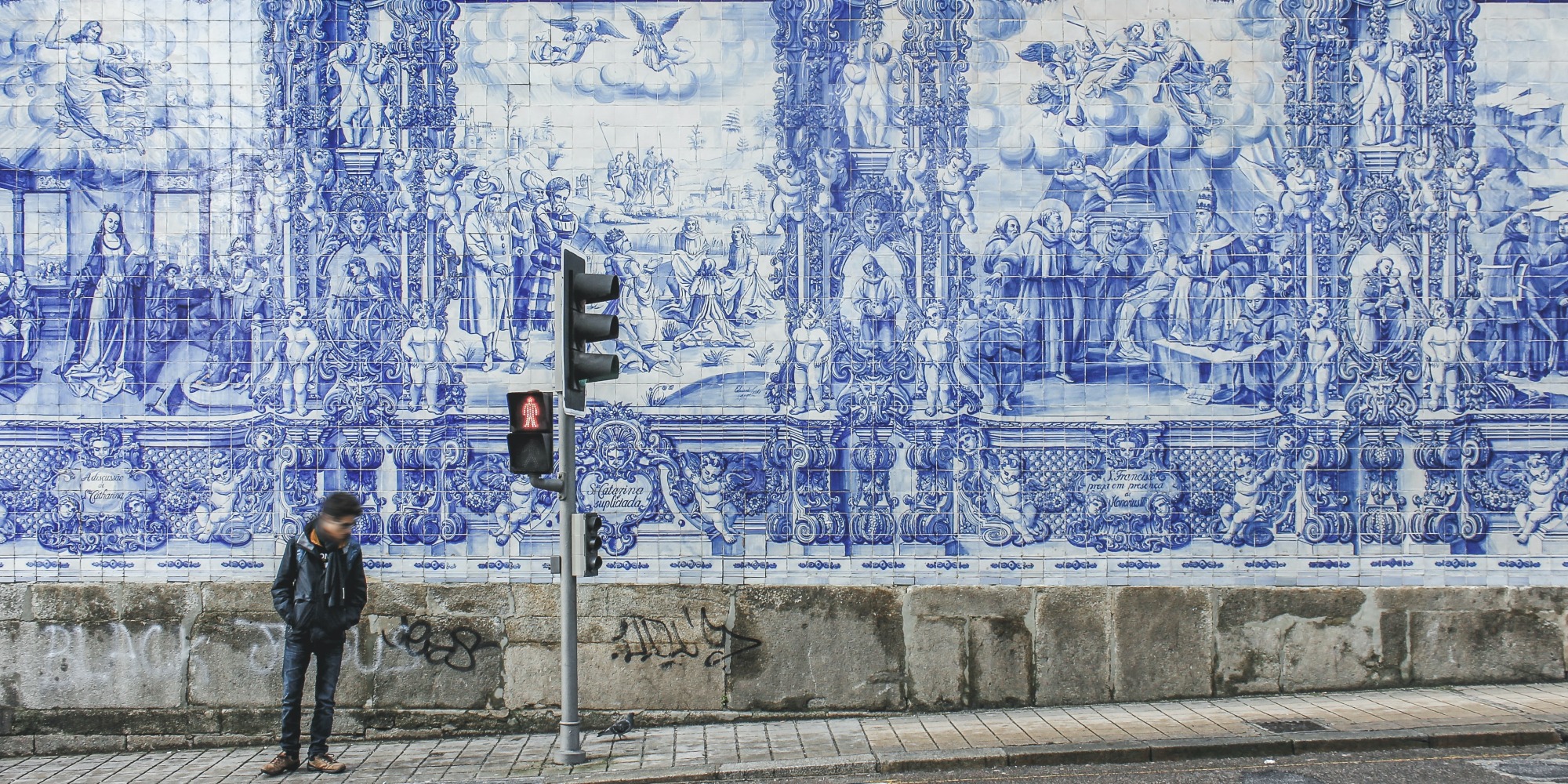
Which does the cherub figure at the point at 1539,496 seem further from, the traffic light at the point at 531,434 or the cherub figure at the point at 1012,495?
the traffic light at the point at 531,434

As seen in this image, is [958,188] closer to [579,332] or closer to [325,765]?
[579,332]

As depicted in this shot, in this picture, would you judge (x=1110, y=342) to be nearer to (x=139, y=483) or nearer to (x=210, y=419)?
(x=210, y=419)

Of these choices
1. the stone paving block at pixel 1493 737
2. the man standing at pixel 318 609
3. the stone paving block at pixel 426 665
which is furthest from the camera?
the stone paving block at pixel 426 665

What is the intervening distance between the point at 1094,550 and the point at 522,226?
456cm

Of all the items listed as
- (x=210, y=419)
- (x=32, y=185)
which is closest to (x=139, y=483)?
(x=210, y=419)

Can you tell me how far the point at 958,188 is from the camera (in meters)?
8.35

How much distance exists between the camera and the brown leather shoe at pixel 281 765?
23.7 feet

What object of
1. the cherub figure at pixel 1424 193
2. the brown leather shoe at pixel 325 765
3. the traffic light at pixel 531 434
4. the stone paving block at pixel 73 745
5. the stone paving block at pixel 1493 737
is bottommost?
the stone paving block at pixel 73 745

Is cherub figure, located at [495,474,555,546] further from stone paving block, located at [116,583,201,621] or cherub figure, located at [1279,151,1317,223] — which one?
cherub figure, located at [1279,151,1317,223]

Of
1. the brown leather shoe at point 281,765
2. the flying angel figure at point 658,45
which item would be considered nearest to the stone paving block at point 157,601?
the brown leather shoe at point 281,765

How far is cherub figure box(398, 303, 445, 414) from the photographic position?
27.2ft

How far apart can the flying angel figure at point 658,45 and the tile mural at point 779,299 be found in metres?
0.02

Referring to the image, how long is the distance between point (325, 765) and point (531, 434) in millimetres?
2448

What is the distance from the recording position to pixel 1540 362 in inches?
329
